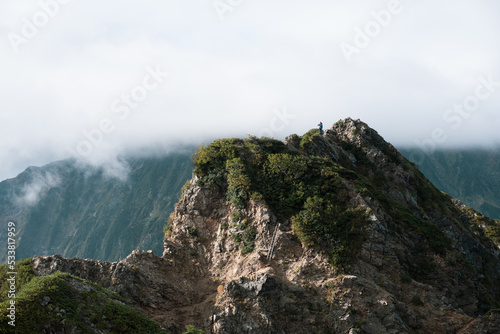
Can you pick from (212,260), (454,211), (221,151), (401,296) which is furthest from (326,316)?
(454,211)

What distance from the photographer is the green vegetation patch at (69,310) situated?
1988 cm

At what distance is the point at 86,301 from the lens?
77.8ft

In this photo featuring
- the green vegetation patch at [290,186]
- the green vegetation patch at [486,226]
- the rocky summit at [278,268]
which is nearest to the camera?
the rocky summit at [278,268]

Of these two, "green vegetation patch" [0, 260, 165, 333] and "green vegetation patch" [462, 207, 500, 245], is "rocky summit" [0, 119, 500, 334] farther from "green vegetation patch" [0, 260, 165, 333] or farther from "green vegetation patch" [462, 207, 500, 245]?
"green vegetation patch" [462, 207, 500, 245]

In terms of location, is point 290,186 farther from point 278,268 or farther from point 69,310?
point 69,310

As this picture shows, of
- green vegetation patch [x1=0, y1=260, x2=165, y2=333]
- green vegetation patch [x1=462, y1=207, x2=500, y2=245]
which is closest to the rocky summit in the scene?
green vegetation patch [x1=0, y1=260, x2=165, y2=333]

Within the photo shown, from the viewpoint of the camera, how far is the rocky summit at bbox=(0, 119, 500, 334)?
27.0m

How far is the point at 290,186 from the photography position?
122 feet

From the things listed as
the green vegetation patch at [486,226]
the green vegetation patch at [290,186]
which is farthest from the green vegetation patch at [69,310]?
the green vegetation patch at [486,226]

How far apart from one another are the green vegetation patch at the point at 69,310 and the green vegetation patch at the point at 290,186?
40.7 ft

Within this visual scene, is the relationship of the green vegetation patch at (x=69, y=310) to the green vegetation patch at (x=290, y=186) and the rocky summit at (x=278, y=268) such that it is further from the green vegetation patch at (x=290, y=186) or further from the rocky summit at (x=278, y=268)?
the green vegetation patch at (x=290, y=186)

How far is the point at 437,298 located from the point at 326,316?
30.9 ft

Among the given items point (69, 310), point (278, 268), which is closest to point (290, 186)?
point (278, 268)

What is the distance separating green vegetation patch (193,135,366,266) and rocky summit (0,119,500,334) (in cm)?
11
